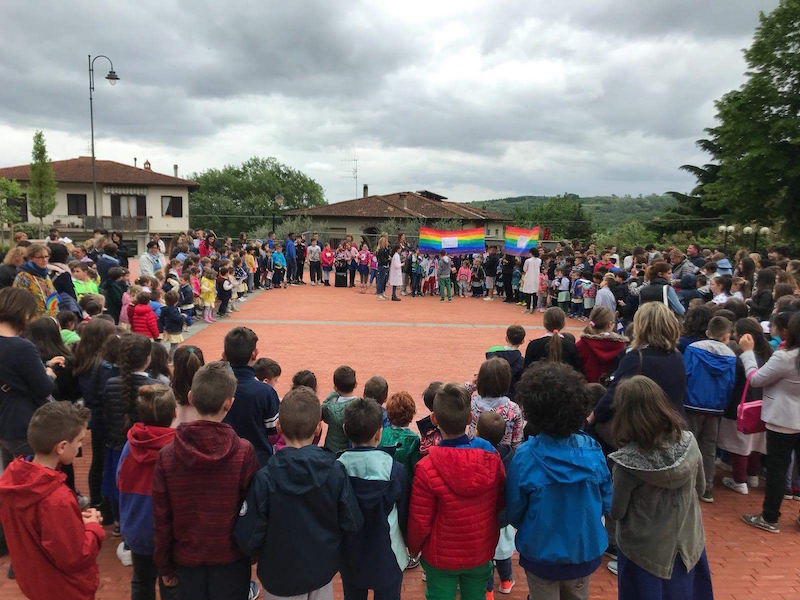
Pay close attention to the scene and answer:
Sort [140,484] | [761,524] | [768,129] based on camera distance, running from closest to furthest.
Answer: [140,484], [761,524], [768,129]

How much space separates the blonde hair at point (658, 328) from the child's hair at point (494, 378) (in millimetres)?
1169

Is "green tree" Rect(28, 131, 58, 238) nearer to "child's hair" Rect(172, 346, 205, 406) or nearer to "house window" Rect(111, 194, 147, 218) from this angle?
"house window" Rect(111, 194, 147, 218)

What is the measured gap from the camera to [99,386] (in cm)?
Result: 410

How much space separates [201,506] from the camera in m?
2.57

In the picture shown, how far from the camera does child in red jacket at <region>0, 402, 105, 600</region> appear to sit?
98.1 inches

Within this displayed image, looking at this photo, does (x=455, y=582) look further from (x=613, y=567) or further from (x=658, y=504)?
(x=613, y=567)

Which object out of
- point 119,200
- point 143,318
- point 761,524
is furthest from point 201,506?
point 119,200

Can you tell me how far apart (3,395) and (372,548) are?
2.96 meters

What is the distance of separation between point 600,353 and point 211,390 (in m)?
3.64

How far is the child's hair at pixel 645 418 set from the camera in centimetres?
263

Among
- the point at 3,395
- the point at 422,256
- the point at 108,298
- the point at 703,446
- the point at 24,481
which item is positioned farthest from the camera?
the point at 422,256

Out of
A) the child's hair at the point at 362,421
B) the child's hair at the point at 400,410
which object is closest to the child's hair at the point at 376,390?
the child's hair at the point at 400,410

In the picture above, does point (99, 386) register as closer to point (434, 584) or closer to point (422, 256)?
point (434, 584)

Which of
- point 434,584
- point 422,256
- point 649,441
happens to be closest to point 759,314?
point 649,441
